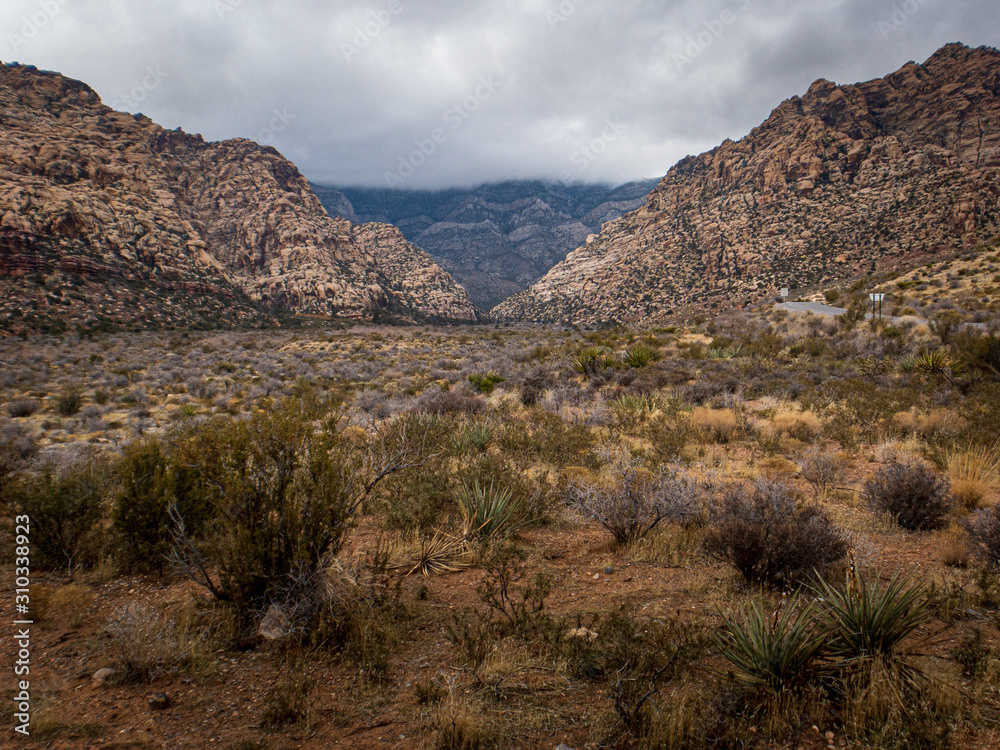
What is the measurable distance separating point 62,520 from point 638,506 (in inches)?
253

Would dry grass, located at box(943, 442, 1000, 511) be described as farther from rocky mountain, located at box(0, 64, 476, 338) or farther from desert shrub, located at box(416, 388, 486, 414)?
rocky mountain, located at box(0, 64, 476, 338)

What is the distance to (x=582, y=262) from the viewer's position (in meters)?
84.6

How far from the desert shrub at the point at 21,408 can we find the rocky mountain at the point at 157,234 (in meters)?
27.9

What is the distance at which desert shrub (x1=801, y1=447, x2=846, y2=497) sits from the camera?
21.1ft

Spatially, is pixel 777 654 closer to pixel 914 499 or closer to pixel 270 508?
pixel 270 508

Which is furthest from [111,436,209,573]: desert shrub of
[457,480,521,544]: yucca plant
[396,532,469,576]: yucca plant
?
[457,480,521,544]: yucca plant

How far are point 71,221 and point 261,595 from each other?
64012 millimetres

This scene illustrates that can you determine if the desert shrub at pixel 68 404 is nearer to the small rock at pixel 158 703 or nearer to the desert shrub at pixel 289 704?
the small rock at pixel 158 703

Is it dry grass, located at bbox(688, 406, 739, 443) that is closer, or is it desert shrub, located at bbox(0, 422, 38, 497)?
desert shrub, located at bbox(0, 422, 38, 497)

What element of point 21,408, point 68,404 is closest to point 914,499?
point 68,404

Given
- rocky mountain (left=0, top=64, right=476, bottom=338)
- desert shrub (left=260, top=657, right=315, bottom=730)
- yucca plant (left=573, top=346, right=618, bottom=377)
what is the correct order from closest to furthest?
desert shrub (left=260, top=657, right=315, bottom=730) → yucca plant (left=573, top=346, right=618, bottom=377) → rocky mountain (left=0, top=64, right=476, bottom=338)

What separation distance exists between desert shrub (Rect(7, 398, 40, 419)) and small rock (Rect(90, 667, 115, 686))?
15331 mm

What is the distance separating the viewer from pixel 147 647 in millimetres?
2904

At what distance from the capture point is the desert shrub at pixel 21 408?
13125 mm
